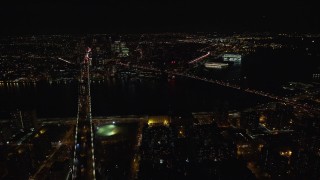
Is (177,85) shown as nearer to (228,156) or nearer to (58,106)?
(58,106)

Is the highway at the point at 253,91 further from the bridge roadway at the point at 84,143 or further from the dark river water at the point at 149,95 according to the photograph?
the bridge roadway at the point at 84,143

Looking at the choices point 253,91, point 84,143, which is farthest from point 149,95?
point 84,143

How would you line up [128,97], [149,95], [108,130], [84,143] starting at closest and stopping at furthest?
[84,143] < [108,130] < [128,97] < [149,95]

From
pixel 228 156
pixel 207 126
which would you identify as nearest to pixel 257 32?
pixel 207 126

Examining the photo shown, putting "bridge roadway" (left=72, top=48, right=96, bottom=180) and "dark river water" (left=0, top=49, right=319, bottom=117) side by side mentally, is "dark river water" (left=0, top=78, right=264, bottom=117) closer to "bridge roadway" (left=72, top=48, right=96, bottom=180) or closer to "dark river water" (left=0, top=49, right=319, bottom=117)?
"dark river water" (left=0, top=49, right=319, bottom=117)

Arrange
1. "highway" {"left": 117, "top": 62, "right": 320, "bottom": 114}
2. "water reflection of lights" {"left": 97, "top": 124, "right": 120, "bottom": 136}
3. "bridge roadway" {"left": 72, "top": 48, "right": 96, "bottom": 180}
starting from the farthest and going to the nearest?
→ "highway" {"left": 117, "top": 62, "right": 320, "bottom": 114}
"water reflection of lights" {"left": 97, "top": 124, "right": 120, "bottom": 136}
"bridge roadway" {"left": 72, "top": 48, "right": 96, "bottom": 180}

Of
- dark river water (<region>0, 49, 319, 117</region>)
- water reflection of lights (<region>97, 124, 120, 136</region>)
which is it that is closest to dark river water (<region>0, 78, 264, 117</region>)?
dark river water (<region>0, 49, 319, 117</region>)

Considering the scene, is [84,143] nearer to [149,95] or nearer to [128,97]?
[128,97]

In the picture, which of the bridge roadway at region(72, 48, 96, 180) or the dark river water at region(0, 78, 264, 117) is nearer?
the bridge roadway at region(72, 48, 96, 180)

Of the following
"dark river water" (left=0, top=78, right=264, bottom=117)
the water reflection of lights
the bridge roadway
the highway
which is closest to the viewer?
the bridge roadway
